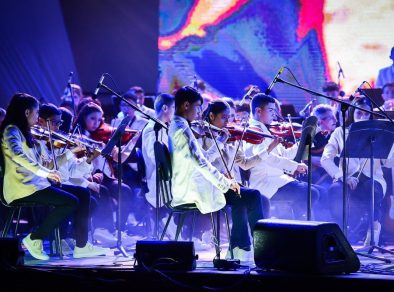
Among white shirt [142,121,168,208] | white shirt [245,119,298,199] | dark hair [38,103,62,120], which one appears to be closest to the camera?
dark hair [38,103,62,120]

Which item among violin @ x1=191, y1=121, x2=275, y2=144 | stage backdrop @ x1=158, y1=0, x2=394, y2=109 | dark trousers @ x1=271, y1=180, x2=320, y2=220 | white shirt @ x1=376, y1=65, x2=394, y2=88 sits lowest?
dark trousers @ x1=271, y1=180, x2=320, y2=220

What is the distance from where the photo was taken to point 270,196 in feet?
Result: 21.5

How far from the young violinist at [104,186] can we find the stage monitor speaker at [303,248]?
293cm

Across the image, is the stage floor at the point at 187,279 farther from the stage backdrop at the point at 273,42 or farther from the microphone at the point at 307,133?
the stage backdrop at the point at 273,42

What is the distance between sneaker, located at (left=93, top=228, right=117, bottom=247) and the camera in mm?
6998

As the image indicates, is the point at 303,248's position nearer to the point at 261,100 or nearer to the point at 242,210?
the point at 242,210

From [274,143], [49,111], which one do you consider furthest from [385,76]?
[49,111]

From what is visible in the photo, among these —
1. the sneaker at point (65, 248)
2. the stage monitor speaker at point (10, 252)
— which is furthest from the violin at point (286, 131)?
the stage monitor speaker at point (10, 252)

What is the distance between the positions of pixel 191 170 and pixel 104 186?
2.10m

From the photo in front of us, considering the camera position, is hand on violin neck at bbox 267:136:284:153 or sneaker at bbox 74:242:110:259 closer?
sneaker at bbox 74:242:110:259

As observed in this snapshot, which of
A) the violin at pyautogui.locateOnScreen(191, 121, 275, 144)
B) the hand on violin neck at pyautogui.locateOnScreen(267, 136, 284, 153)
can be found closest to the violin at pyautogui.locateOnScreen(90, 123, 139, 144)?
the violin at pyautogui.locateOnScreen(191, 121, 275, 144)

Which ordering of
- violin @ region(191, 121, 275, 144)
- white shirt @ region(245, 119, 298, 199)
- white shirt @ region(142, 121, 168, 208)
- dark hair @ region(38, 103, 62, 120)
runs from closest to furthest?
violin @ region(191, 121, 275, 144) < dark hair @ region(38, 103, 62, 120) < white shirt @ region(245, 119, 298, 199) < white shirt @ region(142, 121, 168, 208)

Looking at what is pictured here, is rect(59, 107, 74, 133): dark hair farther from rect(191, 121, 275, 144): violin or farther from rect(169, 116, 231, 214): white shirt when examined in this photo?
rect(169, 116, 231, 214): white shirt

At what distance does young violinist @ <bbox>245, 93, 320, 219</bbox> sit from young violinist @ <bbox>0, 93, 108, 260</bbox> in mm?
1681
